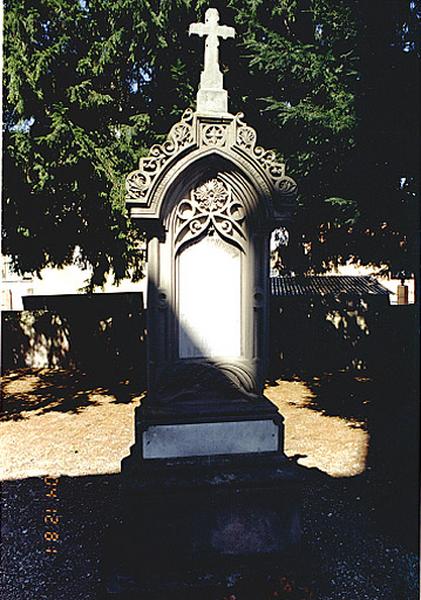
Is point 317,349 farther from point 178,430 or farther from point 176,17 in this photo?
point 178,430

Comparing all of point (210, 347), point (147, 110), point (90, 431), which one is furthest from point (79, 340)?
point (210, 347)

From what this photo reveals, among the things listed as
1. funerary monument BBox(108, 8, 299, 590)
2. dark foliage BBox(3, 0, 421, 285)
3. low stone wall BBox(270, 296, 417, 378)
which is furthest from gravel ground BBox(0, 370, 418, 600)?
low stone wall BBox(270, 296, 417, 378)

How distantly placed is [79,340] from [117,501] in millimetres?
8814

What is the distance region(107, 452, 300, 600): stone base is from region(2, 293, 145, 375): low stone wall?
9.85 metres

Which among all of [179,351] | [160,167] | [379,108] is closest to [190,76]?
[379,108]

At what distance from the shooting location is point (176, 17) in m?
9.42

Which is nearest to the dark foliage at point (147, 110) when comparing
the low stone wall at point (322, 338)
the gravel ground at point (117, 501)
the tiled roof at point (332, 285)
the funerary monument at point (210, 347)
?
the gravel ground at point (117, 501)

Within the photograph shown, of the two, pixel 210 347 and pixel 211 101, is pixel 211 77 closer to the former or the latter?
pixel 211 101

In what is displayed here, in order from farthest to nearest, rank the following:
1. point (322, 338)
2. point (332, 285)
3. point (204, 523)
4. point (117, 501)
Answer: point (332, 285), point (322, 338), point (117, 501), point (204, 523)

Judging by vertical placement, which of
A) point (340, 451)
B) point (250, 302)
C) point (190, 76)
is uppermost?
point (190, 76)

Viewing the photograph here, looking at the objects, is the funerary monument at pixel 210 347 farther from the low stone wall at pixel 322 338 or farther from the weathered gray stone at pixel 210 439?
the low stone wall at pixel 322 338

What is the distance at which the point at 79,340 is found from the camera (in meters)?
13.7

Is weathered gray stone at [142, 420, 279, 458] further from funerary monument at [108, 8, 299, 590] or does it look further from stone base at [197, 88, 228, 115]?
stone base at [197, 88, 228, 115]

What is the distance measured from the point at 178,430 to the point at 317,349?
33.5ft
